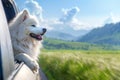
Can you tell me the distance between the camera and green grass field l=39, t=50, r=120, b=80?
9555 mm

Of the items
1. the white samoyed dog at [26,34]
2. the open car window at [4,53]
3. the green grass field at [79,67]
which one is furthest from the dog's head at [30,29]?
the green grass field at [79,67]

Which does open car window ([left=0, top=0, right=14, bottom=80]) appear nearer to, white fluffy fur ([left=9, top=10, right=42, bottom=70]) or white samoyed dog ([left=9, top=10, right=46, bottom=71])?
white samoyed dog ([left=9, top=10, right=46, bottom=71])

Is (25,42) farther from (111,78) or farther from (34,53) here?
(111,78)

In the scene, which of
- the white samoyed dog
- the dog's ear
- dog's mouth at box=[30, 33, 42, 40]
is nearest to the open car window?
the white samoyed dog

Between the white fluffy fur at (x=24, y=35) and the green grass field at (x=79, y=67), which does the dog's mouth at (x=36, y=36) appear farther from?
the green grass field at (x=79, y=67)

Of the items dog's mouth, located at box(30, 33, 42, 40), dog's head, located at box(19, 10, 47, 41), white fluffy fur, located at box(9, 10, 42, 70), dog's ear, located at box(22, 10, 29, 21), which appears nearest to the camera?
white fluffy fur, located at box(9, 10, 42, 70)

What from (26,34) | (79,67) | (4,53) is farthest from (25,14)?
(79,67)

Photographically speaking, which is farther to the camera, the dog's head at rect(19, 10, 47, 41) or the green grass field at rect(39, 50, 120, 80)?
the green grass field at rect(39, 50, 120, 80)

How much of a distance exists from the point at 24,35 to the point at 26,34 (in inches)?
3.5

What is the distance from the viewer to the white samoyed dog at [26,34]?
530 centimetres

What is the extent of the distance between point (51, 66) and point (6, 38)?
9.39 metres

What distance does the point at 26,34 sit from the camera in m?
5.77

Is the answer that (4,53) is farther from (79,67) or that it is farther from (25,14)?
(79,67)

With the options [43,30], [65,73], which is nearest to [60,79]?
[65,73]
